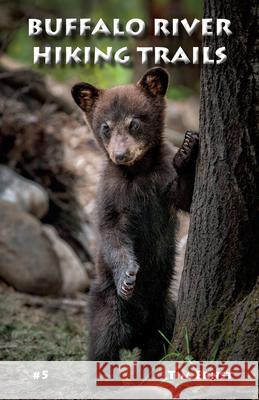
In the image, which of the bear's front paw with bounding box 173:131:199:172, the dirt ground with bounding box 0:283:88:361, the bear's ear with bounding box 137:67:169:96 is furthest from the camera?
the dirt ground with bounding box 0:283:88:361

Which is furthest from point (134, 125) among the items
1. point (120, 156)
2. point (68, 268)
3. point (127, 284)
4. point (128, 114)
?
point (68, 268)

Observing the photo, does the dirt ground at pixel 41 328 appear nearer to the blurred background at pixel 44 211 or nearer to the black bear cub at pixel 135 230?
the blurred background at pixel 44 211

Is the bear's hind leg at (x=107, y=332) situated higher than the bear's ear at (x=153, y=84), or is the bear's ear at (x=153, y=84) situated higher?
the bear's ear at (x=153, y=84)

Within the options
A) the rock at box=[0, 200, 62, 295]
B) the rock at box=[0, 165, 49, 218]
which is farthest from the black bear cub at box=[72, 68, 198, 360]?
the rock at box=[0, 165, 49, 218]

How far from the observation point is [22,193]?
8.32 meters

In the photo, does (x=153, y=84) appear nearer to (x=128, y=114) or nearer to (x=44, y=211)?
(x=128, y=114)

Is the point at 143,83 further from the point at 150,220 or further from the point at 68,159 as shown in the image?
the point at 68,159

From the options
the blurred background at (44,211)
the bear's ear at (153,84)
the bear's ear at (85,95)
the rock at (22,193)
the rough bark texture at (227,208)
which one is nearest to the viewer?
the rough bark texture at (227,208)

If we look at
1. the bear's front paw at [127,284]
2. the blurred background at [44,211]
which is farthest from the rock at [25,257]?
the bear's front paw at [127,284]

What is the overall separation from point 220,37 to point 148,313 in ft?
7.23

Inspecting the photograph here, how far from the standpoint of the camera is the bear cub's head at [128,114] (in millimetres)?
5266

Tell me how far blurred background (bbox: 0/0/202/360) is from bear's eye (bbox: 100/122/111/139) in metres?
0.68

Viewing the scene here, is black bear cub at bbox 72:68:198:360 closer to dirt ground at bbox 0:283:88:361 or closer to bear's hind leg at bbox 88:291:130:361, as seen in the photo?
bear's hind leg at bbox 88:291:130:361

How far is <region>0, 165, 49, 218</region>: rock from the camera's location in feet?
27.1
